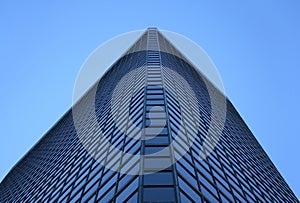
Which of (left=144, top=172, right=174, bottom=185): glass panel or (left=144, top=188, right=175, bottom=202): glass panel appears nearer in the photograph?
(left=144, top=188, right=175, bottom=202): glass panel

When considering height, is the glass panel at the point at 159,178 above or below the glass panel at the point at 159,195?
above

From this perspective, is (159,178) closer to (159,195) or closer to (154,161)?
(159,195)

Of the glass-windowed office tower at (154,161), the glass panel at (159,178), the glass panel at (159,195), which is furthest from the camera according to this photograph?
the glass-windowed office tower at (154,161)

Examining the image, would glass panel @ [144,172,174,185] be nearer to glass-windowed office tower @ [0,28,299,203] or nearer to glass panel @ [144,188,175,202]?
glass-windowed office tower @ [0,28,299,203]

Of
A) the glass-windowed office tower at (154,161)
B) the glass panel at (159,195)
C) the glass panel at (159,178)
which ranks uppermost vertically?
the glass-windowed office tower at (154,161)

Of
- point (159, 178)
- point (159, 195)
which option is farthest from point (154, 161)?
point (159, 195)

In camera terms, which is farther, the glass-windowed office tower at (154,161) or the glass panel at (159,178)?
the glass-windowed office tower at (154,161)

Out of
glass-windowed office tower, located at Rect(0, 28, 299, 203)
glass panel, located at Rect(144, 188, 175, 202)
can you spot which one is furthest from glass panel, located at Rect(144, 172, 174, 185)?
glass panel, located at Rect(144, 188, 175, 202)

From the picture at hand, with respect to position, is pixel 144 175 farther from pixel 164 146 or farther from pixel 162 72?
pixel 162 72

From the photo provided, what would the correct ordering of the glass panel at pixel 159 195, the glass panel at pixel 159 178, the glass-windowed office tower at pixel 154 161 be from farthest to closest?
the glass-windowed office tower at pixel 154 161, the glass panel at pixel 159 178, the glass panel at pixel 159 195

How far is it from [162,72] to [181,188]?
20.7 meters

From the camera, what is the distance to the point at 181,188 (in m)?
17.0

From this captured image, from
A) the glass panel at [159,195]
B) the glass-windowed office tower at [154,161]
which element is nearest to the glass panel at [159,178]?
the glass-windowed office tower at [154,161]

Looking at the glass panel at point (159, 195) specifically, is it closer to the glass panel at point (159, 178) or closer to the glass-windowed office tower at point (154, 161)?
the glass-windowed office tower at point (154, 161)
